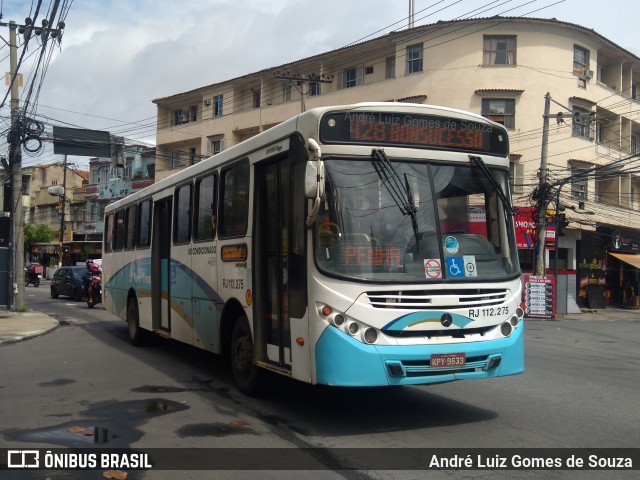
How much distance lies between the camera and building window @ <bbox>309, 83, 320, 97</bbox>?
125ft

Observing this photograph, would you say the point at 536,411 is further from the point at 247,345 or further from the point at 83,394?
A: the point at 83,394

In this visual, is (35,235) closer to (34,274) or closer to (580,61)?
(34,274)

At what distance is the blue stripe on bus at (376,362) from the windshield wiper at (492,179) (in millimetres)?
1638

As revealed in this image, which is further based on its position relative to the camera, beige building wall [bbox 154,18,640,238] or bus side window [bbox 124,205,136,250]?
beige building wall [bbox 154,18,640,238]

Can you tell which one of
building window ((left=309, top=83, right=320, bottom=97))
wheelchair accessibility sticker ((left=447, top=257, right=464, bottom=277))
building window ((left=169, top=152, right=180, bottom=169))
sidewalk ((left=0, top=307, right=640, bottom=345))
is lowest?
sidewalk ((left=0, top=307, right=640, bottom=345))

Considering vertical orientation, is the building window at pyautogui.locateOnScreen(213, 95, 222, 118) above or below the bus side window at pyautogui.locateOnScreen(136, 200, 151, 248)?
above

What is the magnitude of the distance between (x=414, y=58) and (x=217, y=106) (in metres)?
15.7

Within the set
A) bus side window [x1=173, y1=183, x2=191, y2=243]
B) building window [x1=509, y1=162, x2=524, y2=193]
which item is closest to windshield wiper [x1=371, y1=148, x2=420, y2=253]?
bus side window [x1=173, y1=183, x2=191, y2=243]

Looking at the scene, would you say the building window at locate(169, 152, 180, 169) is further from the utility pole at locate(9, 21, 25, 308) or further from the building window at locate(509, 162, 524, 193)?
the building window at locate(509, 162, 524, 193)

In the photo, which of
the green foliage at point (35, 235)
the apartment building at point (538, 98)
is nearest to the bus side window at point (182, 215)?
the apartment building at point (538, 98)

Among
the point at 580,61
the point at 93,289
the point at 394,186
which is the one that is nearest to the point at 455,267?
the point at 394,186

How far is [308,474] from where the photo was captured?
5.35 metres

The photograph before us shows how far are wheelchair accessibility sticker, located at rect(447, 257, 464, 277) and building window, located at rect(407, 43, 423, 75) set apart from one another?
27277mm

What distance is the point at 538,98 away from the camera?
3122cm
